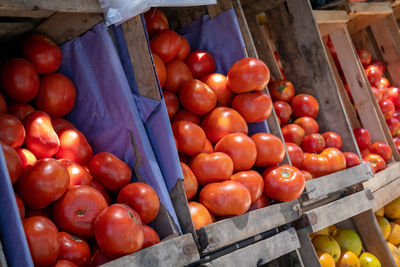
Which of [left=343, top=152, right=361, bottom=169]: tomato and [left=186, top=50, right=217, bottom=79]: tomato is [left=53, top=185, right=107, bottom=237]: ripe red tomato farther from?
[left=343, top=152, right=361, bottom=169]: tomato

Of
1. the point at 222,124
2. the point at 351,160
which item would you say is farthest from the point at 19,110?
the point at 351,160

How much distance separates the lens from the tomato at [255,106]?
1.87 metres

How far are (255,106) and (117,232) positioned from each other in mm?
958

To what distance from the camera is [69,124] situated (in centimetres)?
150

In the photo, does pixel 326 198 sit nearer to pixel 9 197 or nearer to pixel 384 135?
pixel 384 135

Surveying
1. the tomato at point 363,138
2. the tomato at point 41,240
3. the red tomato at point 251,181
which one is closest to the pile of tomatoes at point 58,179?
the tomato at point 41,240

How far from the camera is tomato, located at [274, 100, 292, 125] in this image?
2.44 meters

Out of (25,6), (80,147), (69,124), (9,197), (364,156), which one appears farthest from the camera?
(364,156)

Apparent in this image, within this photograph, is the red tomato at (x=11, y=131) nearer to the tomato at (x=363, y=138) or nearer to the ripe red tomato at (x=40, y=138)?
the ripe red tomato at (x=40, y=138)

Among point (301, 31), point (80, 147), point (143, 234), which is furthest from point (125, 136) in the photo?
point (301, 31)

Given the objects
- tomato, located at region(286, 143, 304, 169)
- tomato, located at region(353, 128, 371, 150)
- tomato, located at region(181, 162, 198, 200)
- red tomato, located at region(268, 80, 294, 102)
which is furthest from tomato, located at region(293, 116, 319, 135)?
tomato, located at region(181, 162, 198, 200)

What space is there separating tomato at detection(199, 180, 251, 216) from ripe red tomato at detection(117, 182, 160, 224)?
0.27 metres

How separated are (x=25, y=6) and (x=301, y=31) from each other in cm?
183

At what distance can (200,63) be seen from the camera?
2029 mm
